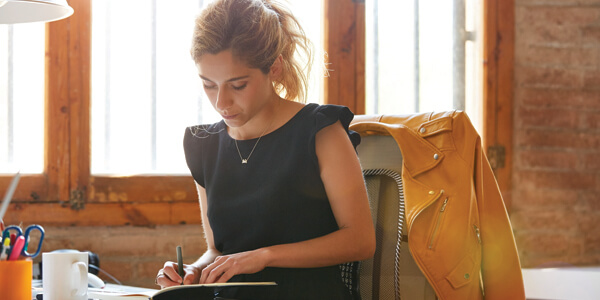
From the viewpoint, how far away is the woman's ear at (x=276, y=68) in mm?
1355

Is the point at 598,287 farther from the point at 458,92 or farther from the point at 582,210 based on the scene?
the point at 458,92

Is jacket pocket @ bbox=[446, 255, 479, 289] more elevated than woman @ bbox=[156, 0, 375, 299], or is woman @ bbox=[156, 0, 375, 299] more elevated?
woman @ bbox=[156, 0, 375, 299]

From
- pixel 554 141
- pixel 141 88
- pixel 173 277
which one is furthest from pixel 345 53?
pixel 173 277

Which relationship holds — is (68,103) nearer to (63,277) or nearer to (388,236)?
(63,277)

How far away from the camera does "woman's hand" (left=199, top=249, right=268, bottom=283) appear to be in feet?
3.71

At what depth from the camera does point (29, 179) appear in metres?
2.17

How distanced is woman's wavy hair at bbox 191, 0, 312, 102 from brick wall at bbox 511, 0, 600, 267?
1.33m

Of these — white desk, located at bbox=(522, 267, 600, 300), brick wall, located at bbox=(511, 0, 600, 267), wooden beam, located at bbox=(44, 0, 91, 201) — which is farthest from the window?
wooden beam, located at bbox=(44, 0, 91, 201)

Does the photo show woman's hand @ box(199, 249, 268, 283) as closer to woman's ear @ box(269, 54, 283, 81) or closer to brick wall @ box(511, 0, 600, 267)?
woman's ear @ box(269, 54, 283, 81)

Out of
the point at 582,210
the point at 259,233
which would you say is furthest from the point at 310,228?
the point at 582,210

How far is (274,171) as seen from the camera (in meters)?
1.35

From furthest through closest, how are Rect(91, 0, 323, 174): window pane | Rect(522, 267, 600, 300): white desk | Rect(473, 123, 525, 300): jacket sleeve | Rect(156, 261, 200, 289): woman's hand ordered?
1. Rect(91, 0, 323, 174): window pane
2. Rect(522, 267, 600, 300): white desk
3. Rect(473, 123, 525, 300): jacket sleeve
4. Rect(156, 261, 200, 289): woman's hand

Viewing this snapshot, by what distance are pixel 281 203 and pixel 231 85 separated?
0.26 metres

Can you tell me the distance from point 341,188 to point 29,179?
136 cm
